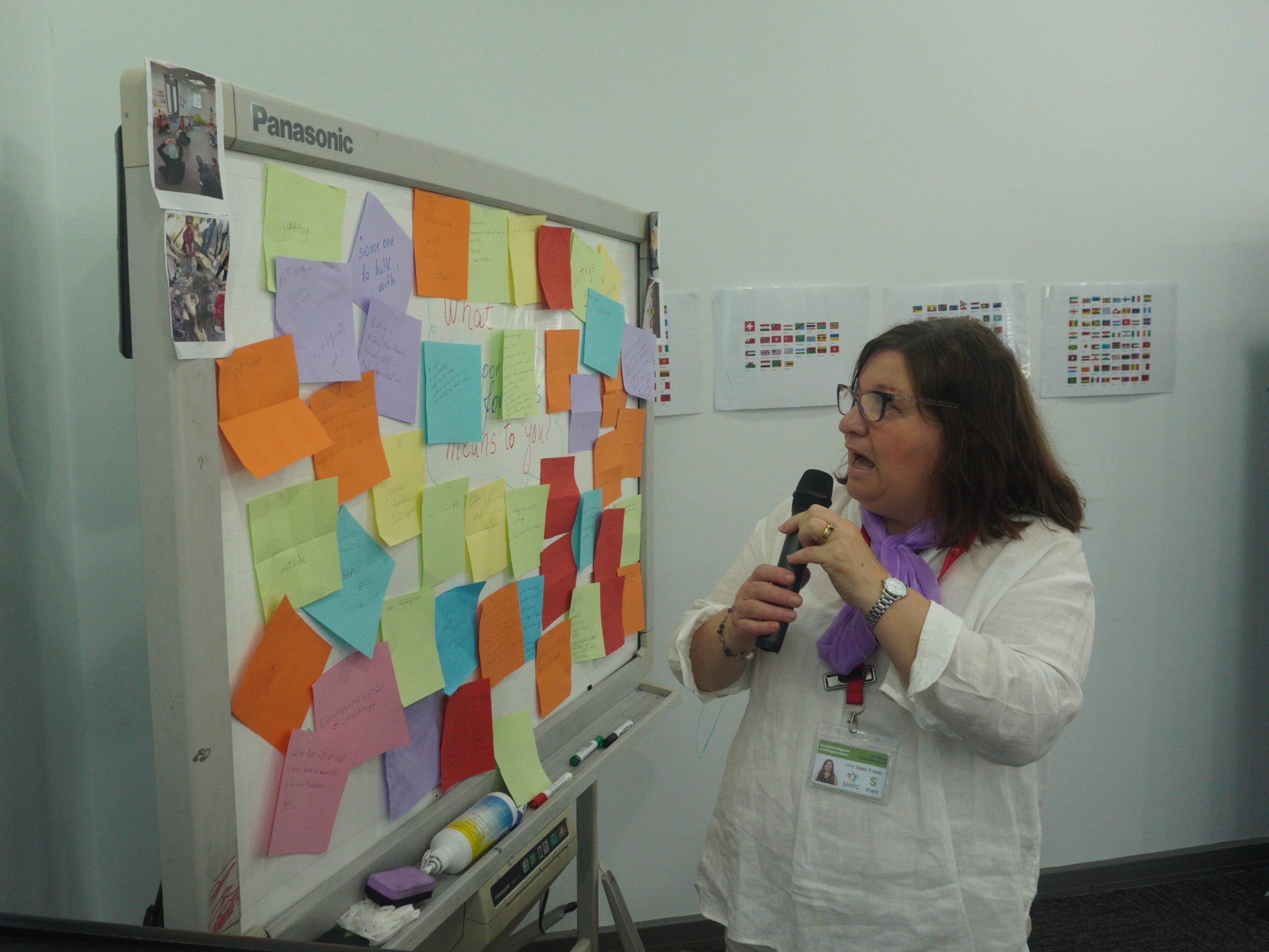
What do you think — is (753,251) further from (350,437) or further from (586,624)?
(350,437)

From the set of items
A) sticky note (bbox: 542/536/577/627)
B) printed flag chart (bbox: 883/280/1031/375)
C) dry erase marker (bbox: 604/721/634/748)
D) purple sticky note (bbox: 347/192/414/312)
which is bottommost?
dry erase marker (bbox: 604/721/634/748)

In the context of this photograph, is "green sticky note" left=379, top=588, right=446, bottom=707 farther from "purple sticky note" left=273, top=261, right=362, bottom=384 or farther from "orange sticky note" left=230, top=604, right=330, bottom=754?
"purple sticky note" left=273, top=261, right=362, bottom=384

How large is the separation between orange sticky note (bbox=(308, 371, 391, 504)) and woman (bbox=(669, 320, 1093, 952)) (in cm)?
52

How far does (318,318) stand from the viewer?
89cm

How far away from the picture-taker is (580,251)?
1.36 meters

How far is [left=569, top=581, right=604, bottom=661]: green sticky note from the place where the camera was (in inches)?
55.4

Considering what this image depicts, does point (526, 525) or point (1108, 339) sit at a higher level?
point (1108, 339)

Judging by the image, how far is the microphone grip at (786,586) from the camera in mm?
1098

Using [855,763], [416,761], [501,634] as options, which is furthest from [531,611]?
[855,763]

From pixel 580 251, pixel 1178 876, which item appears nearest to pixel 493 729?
pixel 580 251

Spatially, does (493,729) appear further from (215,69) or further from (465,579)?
(215,69)

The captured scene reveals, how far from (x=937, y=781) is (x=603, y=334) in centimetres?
85

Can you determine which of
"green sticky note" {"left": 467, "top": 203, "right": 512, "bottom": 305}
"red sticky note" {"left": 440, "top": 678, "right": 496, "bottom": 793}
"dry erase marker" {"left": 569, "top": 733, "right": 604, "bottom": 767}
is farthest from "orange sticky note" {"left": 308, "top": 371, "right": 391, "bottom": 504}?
"dry erase marker" {"left": 569, "top": 733, "right": 604, "bottom": 767}

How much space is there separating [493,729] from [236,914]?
42cm
